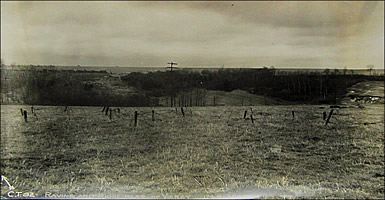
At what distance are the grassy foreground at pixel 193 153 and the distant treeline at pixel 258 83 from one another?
0.28ft

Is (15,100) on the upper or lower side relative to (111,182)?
upper

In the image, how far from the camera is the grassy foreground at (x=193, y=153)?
158 cm

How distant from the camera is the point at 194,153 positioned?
165cm

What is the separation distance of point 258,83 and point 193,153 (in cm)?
52

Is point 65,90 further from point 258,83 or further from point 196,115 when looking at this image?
point 258,83

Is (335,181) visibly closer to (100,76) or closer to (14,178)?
(100,76)

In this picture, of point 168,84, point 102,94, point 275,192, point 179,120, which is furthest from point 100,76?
point 275,192

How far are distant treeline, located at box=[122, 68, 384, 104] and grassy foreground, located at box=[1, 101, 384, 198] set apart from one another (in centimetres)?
9

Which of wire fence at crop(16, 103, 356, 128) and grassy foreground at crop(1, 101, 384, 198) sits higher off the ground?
wire fence at crop(16, 103, 356, 128)

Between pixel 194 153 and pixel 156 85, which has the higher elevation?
pixel 156 85

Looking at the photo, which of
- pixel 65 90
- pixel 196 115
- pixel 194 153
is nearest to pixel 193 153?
pixel 194 153

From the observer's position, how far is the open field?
5.17 ft

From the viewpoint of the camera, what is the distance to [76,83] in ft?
4.79

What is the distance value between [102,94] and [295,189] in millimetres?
1166
